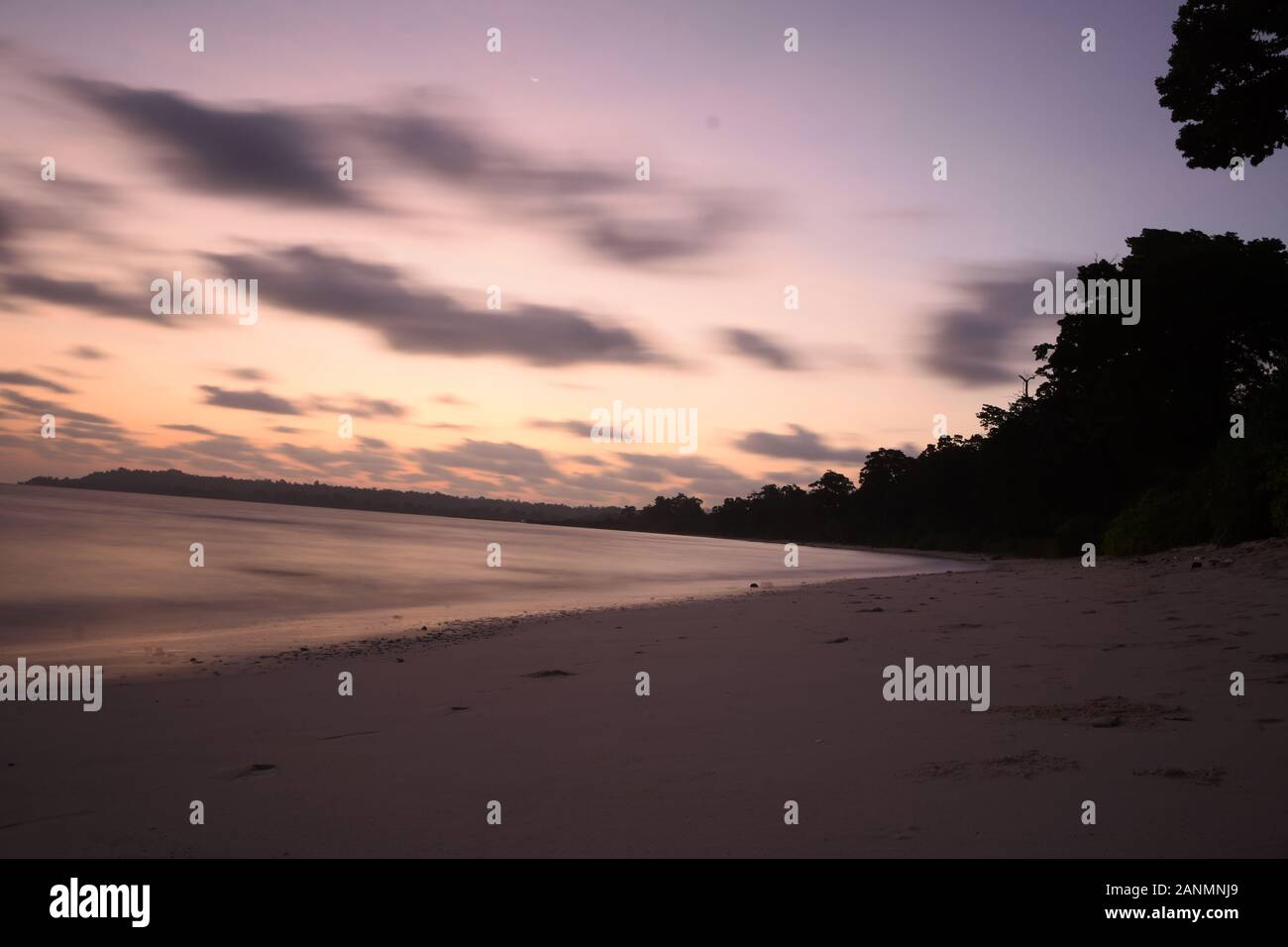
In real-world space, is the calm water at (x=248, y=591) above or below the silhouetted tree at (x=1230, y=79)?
below

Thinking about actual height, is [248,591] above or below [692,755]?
above

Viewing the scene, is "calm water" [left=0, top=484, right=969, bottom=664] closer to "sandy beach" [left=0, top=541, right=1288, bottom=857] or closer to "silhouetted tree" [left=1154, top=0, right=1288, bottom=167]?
"sandy beach" [left=0, top=541, right=1288, bottom=857]

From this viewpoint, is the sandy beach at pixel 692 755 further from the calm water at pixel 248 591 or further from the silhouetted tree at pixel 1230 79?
the silhouetted tree at pixel 1230 79

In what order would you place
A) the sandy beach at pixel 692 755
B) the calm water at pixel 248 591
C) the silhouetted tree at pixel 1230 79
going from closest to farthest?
the sandy beach at pixel 692 755, the silhouetted tree at pixel 1230 79, the calm water at pixel 248 591

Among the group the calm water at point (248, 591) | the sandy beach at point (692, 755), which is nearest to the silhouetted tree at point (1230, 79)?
the sandy beach at point (692, 755)

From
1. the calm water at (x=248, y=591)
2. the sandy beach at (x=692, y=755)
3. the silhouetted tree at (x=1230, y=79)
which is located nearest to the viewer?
the sandy beach at (x=692, y=755)

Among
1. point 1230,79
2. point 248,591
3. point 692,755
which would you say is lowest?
point 692,755

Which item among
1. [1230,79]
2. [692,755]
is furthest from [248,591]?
[1230,79]

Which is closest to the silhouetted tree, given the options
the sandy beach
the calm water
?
the sandy beach

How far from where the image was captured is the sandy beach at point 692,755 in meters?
3.44

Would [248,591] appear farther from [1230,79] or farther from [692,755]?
[1230,79]

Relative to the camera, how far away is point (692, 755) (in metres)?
4.65

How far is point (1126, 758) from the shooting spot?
4039 millimetres
